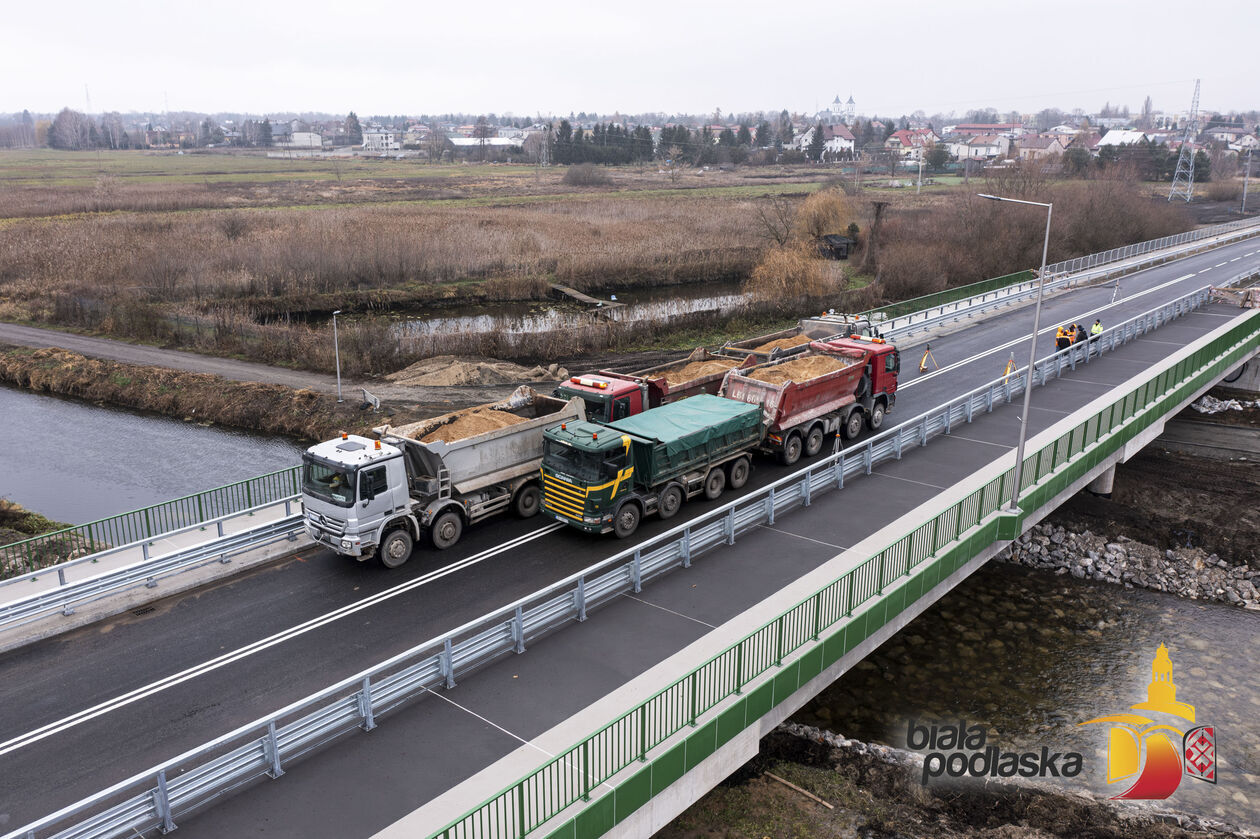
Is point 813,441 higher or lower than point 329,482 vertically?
lower

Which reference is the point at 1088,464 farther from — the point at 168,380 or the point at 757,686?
the point at 168,380

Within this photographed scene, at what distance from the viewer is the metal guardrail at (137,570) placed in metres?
16.0

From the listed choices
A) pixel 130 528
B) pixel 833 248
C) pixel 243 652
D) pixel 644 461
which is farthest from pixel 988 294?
pixel 243 652

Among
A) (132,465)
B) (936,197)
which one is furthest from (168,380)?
(936,197)

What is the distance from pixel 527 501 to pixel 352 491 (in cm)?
476

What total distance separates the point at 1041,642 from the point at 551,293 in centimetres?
4737

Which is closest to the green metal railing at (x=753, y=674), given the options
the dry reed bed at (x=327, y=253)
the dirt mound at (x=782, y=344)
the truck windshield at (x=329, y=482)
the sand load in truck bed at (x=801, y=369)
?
the sand load in truck bed at (x=801, y=369)

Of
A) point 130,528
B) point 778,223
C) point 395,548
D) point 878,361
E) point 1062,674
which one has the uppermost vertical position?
point 778,223

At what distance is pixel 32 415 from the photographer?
133 feet

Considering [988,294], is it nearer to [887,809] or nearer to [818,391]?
[818,391]

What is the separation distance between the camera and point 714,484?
2234cm

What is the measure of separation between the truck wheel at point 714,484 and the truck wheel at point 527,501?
Answer: 14.2 feet

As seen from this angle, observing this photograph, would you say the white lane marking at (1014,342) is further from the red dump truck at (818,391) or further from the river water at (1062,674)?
the river water at (1062,674)

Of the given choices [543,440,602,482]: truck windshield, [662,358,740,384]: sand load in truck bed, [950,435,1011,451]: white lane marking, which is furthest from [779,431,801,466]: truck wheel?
[543,440,602,482]: truck windshield
